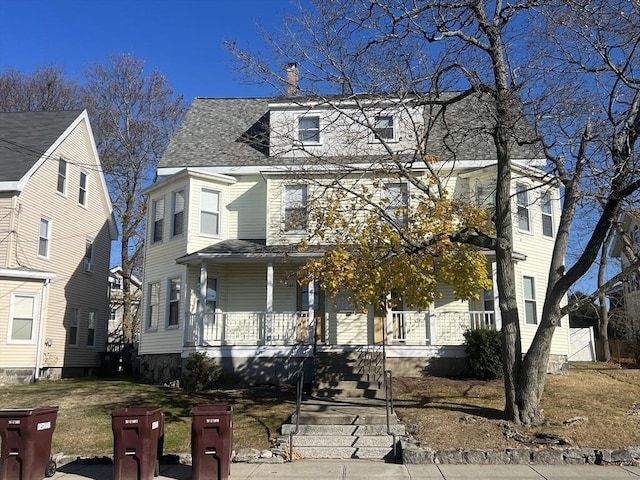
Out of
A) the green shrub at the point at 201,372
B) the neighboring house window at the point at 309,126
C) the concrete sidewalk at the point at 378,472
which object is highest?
the neighboring house window at the point at 309,126

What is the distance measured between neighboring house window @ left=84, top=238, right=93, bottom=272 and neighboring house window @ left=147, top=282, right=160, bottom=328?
6348 mm

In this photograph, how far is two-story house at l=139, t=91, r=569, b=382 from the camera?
17.5 m

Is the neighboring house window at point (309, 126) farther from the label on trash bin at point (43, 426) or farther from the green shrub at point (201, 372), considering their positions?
the label on trash bin at point (43, 426)

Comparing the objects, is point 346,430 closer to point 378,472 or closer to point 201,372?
point 378,472

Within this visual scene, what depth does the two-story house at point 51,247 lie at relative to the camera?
2028 cm

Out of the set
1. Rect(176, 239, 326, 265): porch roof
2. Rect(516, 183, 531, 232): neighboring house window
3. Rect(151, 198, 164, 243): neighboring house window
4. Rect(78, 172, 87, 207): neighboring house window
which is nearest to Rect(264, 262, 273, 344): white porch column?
Rect(176, 239, 326, 265): porch roof

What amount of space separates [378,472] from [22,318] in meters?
15.2

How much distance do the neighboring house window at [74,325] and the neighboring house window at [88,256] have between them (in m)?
1.95

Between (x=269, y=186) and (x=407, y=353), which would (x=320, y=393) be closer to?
(x=407, y=353)

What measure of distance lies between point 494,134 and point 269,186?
866cm

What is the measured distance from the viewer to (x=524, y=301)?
18969 mm

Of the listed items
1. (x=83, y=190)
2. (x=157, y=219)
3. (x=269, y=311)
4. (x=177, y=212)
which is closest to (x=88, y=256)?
(x=83, y=190)

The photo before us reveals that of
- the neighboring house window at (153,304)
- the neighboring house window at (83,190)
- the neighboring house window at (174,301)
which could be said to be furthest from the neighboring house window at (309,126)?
the neighboring house window at (83,190)

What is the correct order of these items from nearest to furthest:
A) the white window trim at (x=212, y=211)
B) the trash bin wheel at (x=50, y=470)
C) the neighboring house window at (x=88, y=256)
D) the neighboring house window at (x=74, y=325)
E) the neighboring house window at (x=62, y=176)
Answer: the trash bin wheel at (x=50, y=470)
the white window trim at (x=212, y=211)
the neighboring house window at (x=74, y=325)
the neighboring house window at (x=62, y=176)
the neighboring house window at (x=88, y=256)
